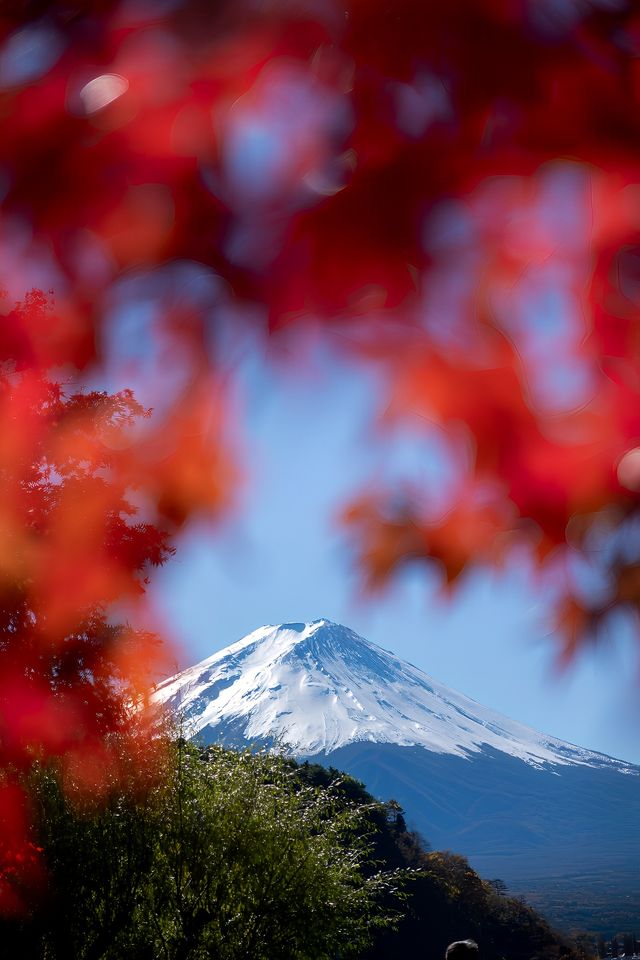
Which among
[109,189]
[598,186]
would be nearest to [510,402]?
[598,186]

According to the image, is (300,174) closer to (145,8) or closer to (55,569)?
(145,8)

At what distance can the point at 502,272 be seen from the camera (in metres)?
1.80

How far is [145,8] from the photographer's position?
1947mm

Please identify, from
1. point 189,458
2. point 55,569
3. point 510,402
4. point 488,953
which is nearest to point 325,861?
point 55,569

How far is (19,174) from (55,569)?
684 cm

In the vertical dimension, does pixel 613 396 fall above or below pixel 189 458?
below

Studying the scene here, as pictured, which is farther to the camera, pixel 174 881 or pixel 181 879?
pixel 174 881

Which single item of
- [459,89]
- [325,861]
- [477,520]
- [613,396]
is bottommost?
[325,861]

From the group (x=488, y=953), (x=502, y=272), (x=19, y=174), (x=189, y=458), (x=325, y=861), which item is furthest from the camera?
(x=488, y=953)

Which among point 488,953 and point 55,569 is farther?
point 488,953

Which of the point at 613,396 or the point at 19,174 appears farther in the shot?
the point at 19,174

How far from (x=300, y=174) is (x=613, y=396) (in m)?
1.06

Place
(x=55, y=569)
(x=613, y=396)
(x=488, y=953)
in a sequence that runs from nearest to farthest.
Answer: (x=613, y=396) < (x=55, y=569) < (x=488, y=953)

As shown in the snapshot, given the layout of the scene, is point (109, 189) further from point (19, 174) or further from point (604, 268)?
point (604, 268)
